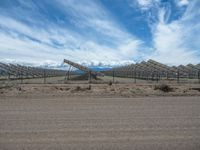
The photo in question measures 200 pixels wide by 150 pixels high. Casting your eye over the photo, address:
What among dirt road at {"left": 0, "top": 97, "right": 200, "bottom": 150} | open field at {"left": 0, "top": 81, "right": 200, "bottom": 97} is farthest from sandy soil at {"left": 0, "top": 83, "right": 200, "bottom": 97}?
dirt road at {"left": 0, "top": 97, "right": 200, "bottom": 150}

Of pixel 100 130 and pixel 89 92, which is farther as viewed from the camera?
pixel 89 92

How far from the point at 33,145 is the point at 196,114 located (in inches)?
256

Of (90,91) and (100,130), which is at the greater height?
(90,91)

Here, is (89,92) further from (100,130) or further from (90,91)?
(100,130)

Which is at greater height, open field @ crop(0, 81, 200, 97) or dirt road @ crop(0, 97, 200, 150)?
open field @ crop(0, 81, 200, 97)

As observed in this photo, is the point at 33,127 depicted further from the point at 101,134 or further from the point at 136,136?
the point at 136,136

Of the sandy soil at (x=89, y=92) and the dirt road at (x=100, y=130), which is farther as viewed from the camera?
the sandy soil at (x=89, y=92)

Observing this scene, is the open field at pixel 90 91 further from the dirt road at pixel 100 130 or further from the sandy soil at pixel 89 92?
the dirt road at pixel 100 130

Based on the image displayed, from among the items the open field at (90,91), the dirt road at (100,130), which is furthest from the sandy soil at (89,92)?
the dirt road at (100,130)

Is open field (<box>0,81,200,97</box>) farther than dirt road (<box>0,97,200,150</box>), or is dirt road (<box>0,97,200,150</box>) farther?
open field (<box>0,81,200,97</box>)

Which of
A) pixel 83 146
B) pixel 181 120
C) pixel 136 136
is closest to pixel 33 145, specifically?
pixel 83 146

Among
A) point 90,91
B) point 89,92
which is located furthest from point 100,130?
point 90,91

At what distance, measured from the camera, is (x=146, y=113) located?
9.36 meters

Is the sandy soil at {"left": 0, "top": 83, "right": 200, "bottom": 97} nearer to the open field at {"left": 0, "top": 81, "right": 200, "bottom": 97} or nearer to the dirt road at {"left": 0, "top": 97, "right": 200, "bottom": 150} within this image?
the open field at {"left": 0, "top": 81, "right": 200, "bottom": 97}
